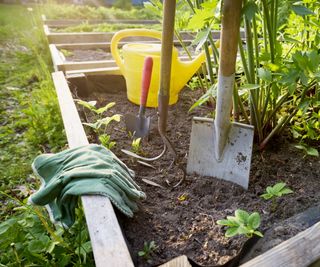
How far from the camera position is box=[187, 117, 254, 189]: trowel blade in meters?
1.12

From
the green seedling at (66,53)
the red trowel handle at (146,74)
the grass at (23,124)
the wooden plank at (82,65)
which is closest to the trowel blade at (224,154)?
the red trowel handle at (146,74)

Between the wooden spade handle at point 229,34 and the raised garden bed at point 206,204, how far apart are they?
0.40 m

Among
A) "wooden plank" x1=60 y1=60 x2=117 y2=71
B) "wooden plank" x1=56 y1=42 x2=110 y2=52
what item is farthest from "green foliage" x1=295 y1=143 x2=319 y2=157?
"wooden plank" x1=56 y1=42 x2=110 y2=52

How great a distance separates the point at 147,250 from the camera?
81 centimetres

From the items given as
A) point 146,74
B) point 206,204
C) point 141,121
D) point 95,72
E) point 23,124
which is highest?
point 146,74

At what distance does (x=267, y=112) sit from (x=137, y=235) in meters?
0.77

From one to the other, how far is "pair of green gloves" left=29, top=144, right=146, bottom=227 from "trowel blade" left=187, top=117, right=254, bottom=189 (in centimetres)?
31

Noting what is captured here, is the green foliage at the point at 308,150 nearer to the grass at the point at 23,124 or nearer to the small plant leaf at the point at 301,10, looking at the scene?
the small plant leaf at the point at 301,10

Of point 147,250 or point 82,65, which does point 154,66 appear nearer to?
point 82,65

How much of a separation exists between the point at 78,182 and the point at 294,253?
22.6 inches

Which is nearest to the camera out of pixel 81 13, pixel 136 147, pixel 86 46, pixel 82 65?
pixel 136 147

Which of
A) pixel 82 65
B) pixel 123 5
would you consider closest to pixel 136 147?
pixel 82 65

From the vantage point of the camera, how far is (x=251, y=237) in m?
0.81

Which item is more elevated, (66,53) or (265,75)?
(265,75)
